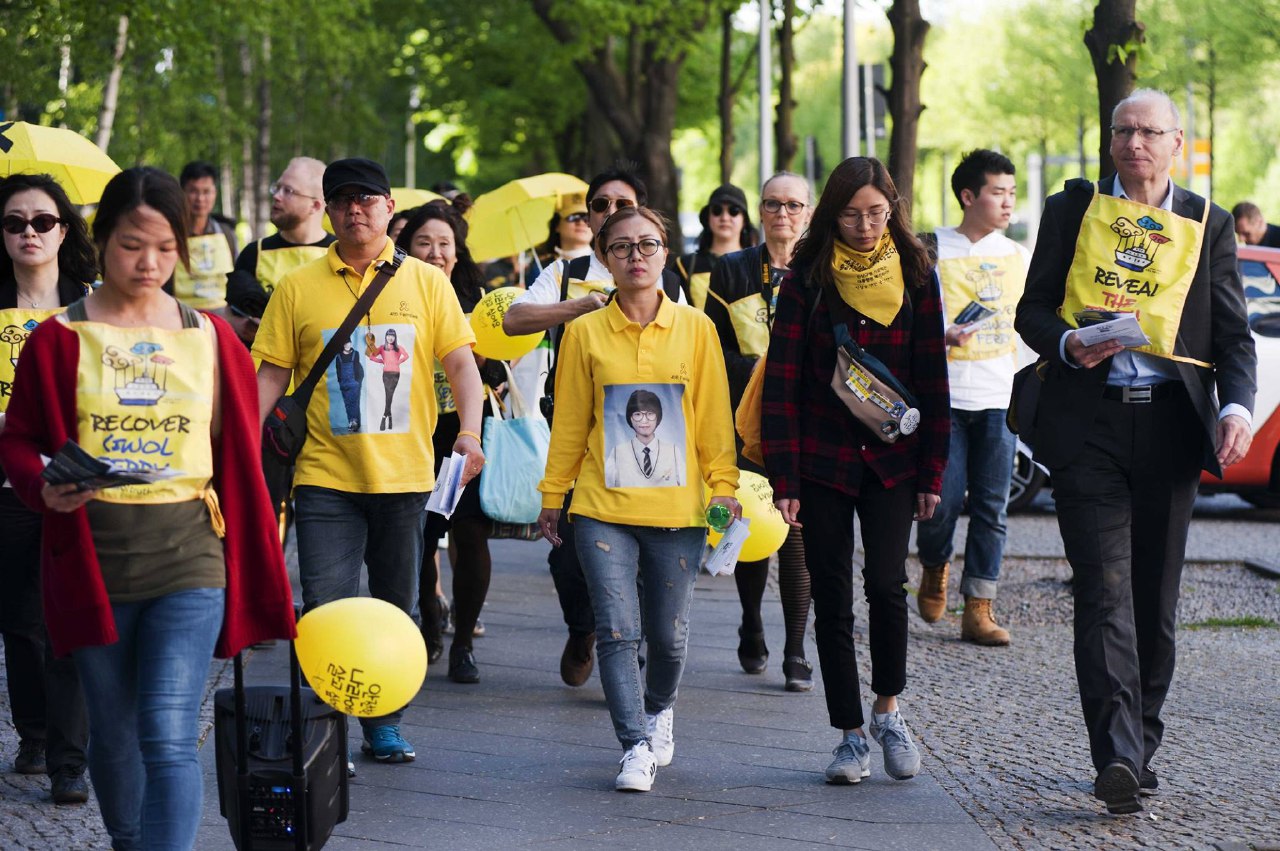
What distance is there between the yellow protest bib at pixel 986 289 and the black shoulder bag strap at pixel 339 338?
3555mm

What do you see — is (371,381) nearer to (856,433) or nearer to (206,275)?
(856,433)

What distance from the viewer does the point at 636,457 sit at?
19.8ft

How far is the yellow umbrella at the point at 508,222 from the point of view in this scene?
11016 mm

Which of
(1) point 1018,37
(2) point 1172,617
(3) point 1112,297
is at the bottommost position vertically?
(2) point 1172,617

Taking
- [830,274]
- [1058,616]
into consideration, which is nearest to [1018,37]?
[1058,616]

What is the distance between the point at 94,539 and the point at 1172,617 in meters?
3.42

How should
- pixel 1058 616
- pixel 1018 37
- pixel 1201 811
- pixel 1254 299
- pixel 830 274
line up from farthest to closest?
pixel 1018 37, pixel 1254 299, pixel 1058 616, pixel 830 274, pixel 1201 811

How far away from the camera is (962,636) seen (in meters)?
8.86

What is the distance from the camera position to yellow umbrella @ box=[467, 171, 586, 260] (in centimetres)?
1102

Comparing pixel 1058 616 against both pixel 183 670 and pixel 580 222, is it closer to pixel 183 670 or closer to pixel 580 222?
pixel 580 222

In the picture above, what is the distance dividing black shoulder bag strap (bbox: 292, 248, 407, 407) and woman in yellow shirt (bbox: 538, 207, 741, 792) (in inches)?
25.3

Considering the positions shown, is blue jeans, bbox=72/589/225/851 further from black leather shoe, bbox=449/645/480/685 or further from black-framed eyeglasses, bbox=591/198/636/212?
black-framed eyeglasses, bbox=591/198/636/212

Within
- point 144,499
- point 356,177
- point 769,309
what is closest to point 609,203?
point 769,309

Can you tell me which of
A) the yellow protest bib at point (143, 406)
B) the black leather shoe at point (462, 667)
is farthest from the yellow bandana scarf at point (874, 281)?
the black leather shoe at point (462, 667)
